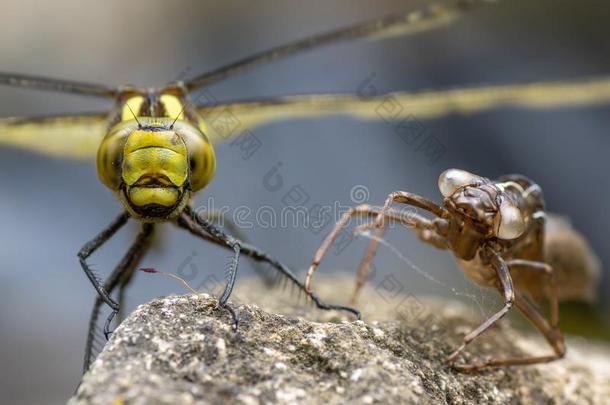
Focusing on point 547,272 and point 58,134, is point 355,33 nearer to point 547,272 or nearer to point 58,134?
point 547,272

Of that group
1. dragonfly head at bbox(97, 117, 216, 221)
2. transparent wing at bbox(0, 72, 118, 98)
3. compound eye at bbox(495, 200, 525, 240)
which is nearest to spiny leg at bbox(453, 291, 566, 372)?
compound eye at bbox(495, 200, 525, 240)

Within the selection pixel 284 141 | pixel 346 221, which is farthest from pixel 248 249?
pixel 284 141

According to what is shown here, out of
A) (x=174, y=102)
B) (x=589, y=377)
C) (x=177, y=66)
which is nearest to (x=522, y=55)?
(x=177, y=66)

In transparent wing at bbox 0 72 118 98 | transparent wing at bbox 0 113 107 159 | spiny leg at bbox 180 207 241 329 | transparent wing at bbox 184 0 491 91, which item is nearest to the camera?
spiny leg at bbox 180 207 241 329

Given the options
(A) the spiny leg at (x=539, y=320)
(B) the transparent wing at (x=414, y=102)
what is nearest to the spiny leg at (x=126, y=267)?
(B) the transparent wing at (x=414, y=102)

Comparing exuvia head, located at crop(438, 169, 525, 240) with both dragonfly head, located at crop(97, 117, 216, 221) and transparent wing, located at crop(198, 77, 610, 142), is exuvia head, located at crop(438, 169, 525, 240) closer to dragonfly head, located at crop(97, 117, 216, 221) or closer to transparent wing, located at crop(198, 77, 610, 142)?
dragonfly head, located at crop(97, 117, 216, 221)
